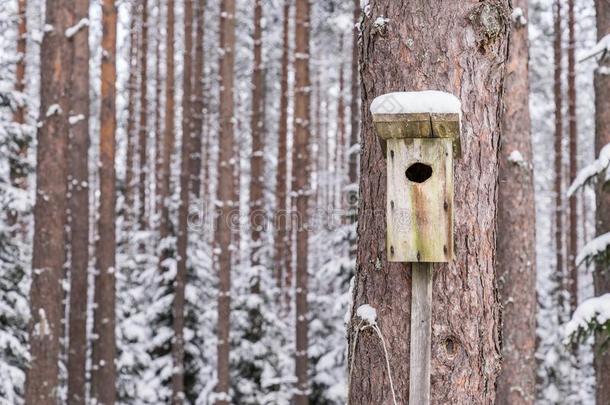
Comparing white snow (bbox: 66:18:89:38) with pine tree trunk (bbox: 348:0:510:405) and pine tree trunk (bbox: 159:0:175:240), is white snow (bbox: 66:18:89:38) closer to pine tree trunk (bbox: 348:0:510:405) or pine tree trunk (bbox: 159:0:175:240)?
pine tree trunk (bbox: 159:0:175:240)

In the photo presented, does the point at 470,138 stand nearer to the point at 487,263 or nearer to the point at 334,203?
the point at 487,263

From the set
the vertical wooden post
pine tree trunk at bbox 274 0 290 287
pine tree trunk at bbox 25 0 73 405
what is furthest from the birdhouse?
pine tree trunk at bbox 274 0 290 287

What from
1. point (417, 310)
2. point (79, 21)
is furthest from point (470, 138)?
point (79, 21)

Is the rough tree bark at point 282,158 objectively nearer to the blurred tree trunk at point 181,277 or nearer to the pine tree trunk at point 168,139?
the pine tree trunk at point 168,139

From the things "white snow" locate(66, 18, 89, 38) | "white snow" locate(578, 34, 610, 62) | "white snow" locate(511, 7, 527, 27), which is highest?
"white snow" locate(66, 18, 89, 38)

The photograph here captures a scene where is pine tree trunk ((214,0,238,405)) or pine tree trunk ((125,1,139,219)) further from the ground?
pine tree trunk ((125,1,139,219))

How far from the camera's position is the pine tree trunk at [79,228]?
10095mm

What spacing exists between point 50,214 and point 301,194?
5177 millimetres

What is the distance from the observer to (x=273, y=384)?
45.7 feet

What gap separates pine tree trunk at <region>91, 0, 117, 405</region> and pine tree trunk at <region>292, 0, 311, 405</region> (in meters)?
3.08

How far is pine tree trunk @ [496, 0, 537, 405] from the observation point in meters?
6.45

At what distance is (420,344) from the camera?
276cm

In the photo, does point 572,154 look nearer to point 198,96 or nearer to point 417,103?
point 198,96

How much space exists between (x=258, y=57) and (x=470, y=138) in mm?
12802
